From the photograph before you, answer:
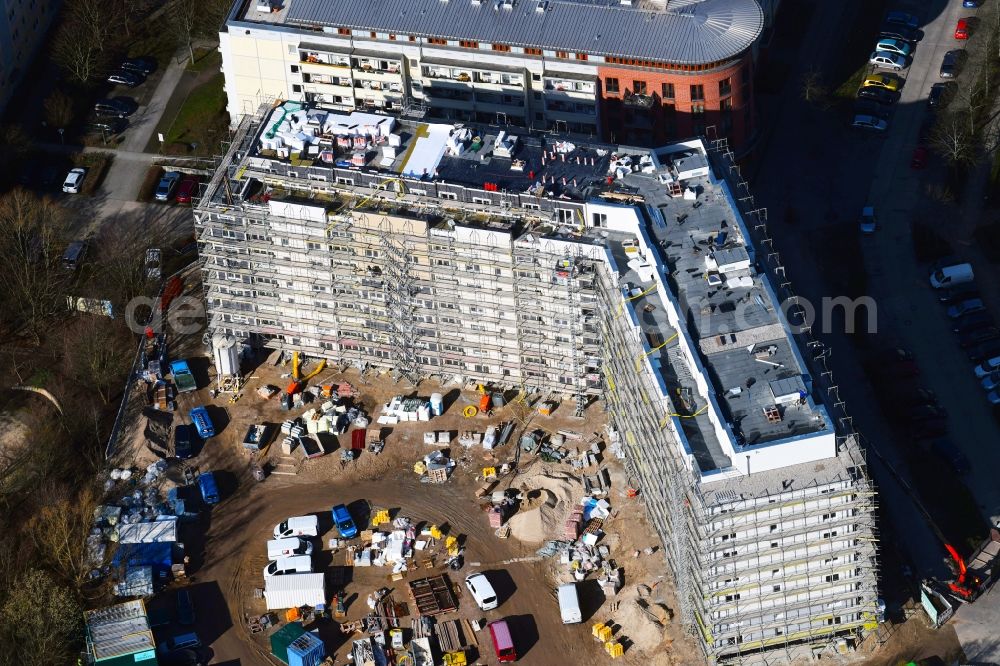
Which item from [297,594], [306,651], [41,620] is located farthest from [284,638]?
[41,620]

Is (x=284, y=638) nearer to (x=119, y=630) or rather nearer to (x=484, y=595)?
(x=119, y=630)

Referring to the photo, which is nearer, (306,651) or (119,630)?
(306,651)

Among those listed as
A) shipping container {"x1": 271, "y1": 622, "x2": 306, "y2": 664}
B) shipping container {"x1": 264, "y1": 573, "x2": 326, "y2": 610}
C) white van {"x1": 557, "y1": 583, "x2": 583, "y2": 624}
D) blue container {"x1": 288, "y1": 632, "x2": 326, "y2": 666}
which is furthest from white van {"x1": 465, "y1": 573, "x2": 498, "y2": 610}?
shipping container {"x1": 271, "y1": 622, "x2": 306, "y2": 664}

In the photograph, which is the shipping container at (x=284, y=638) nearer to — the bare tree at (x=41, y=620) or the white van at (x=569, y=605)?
the bare tree at (x=41, y=620)

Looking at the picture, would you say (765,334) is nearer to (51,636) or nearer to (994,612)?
(994,612)

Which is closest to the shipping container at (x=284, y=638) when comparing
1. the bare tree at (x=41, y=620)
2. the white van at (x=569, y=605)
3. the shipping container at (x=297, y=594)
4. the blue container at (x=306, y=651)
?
the blue container at (x=306, y=651)
